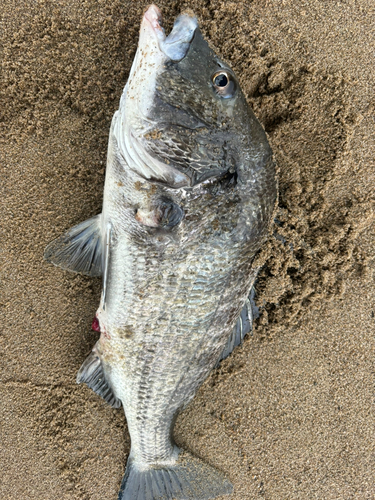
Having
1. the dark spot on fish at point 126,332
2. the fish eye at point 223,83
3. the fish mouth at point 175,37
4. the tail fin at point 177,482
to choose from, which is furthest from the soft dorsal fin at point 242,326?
the fish mouth at point 175,37

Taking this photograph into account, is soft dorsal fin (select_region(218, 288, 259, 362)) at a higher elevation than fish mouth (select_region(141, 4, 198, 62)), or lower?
lower

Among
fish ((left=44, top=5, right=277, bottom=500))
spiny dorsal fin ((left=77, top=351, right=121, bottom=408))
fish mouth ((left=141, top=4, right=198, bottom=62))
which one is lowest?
spiny dorsal fin ((left=77, top=351, right=121, bottom=408))

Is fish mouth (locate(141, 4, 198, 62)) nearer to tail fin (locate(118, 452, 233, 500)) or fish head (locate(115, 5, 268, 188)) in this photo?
fish head (locate(115, 5, 268, 188))

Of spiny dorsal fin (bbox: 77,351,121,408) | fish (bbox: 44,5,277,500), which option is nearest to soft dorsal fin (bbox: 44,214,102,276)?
fish (bbox: 44,5,277,500)

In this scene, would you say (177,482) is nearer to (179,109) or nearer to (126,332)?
(126,332)

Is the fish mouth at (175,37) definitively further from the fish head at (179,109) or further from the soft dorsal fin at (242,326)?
the soft dorsal fin at (242,326)

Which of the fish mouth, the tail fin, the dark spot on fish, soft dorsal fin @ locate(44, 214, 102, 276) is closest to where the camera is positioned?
the fish mouth

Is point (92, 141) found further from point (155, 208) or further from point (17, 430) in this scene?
point (17, 430)

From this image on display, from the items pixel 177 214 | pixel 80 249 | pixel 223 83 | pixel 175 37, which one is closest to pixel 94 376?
pixel 80 249
